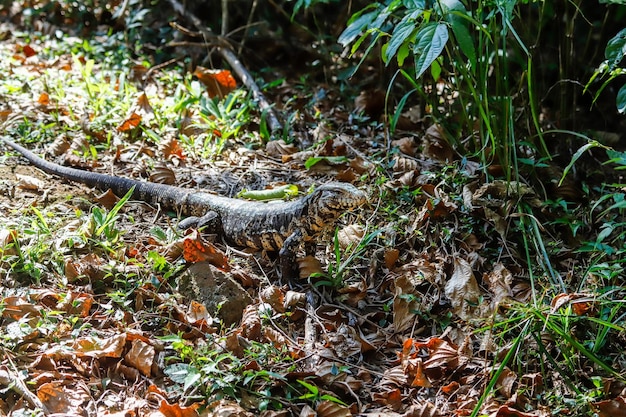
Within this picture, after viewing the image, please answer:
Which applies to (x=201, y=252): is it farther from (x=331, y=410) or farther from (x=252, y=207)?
(x=331, y=410)

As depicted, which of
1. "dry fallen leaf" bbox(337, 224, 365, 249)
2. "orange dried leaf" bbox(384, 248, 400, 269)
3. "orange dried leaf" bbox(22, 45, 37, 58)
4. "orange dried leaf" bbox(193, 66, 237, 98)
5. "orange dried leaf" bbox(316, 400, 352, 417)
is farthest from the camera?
"orange dried leaf" bbox(22, 45, 37, 58)

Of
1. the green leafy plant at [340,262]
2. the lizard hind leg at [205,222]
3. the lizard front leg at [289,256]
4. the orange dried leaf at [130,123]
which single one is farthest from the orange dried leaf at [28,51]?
the green leafy plant at [340,262]

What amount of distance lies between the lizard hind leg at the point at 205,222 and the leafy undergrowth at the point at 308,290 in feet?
0.27

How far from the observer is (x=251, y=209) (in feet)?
14.4

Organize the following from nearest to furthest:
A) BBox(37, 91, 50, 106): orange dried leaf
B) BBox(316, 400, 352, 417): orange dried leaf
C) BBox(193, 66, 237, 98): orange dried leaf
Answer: BBox(316, 400, 352, 417): orange dried leaf, BBox(37, 91, 50, 106): orange dried leaf, BBox(193, 66, 237, 98): orange dried leaf

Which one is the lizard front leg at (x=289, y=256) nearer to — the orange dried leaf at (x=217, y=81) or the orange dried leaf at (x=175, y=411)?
the orange dried leaf at (x=175, y=411)

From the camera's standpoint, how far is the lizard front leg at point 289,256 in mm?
4078

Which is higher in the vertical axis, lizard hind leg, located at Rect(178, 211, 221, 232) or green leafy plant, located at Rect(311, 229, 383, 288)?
lizard hind leg, located at Rect(178, 211, 221, 232)

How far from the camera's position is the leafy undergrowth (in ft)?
10.8

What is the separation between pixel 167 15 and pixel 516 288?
4.98m

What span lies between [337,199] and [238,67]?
295cm

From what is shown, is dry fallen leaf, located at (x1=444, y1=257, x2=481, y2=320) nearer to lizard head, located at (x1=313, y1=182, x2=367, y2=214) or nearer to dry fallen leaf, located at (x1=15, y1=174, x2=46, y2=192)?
lizard head, located at (x1=313, y1=182, x2=367, y2=214)

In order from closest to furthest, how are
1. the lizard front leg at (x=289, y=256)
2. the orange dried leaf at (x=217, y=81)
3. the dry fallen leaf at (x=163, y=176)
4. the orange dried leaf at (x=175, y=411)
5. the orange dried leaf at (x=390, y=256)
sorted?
the orange dried leaf at (x=175, y=411)
the lizard front leg at (x=289, y=256)
the orange dried leaf at (x=390, y=256)
the dry fallen leaf at (x=163, y=176)
the orange dried leaf at (x=217, y=81)

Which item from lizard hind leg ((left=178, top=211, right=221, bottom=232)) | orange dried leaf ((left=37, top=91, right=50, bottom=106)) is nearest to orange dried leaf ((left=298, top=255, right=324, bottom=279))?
lizard hind leg ((left=178, top=211, right=221, bottom=232))
